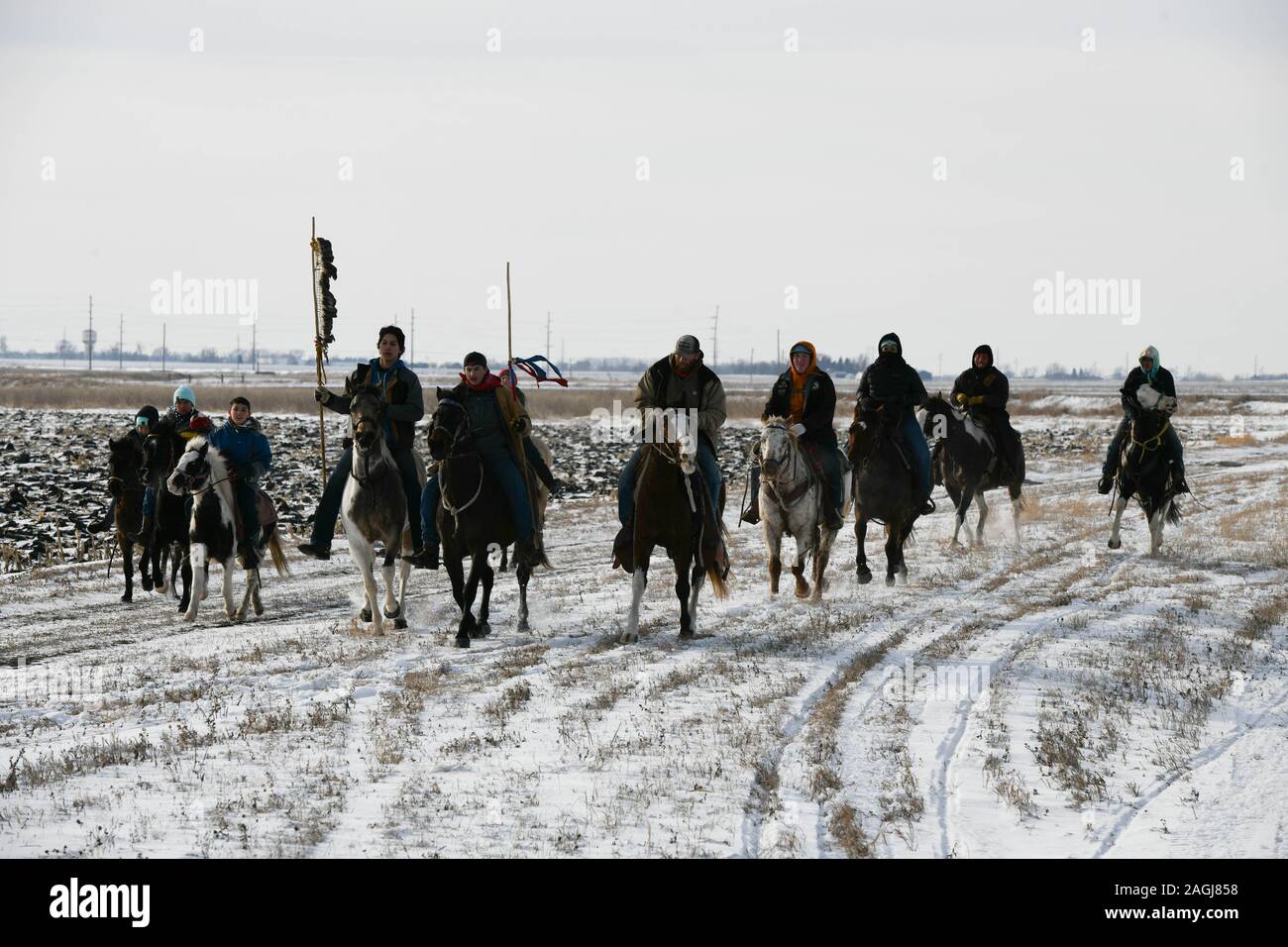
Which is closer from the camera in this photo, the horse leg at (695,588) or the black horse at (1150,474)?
the horse leg at (695,588)

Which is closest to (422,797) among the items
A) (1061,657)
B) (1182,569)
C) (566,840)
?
(566,840)

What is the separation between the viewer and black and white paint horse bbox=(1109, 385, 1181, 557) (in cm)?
1769

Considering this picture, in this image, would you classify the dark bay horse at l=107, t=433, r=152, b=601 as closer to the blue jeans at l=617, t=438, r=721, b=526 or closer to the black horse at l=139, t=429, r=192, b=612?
the black horse at l=139, t=429, r=192, b=612

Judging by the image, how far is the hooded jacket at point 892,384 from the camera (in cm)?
1552

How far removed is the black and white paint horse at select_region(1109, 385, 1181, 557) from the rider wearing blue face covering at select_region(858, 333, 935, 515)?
155 inches

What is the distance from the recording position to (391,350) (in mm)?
12320

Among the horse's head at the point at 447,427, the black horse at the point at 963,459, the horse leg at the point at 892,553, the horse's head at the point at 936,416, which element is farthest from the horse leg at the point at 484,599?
the black horse at the point at 963,459

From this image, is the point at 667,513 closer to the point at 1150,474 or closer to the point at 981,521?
the point at 981,521

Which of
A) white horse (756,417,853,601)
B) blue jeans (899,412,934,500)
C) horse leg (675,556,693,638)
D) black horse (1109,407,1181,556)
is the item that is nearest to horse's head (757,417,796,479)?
white horse (756,417,853,601)

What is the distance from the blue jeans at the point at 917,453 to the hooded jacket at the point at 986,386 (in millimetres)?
3892

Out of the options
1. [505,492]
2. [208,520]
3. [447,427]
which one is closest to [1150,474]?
[505,492]

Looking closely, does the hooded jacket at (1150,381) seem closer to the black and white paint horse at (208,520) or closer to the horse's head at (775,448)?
the horse's head at (775,448)

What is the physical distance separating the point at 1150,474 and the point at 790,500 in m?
6.66
